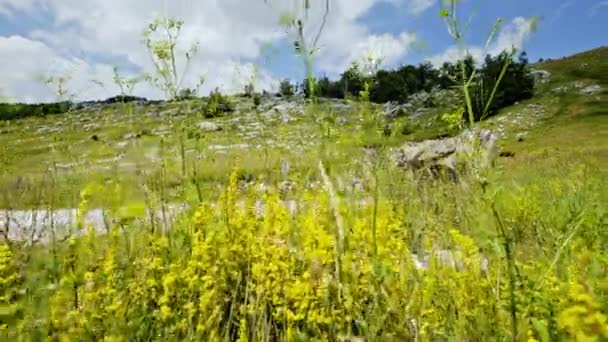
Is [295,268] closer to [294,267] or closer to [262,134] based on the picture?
[294,267]

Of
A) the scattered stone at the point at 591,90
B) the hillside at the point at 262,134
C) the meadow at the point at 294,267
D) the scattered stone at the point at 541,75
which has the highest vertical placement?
the scattered stone at the point at 541,75

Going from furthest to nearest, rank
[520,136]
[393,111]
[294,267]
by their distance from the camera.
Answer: [520,136] → [393,111] → [294,267]

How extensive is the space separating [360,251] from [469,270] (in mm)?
684

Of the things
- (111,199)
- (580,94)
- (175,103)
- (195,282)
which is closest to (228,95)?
(175,103)

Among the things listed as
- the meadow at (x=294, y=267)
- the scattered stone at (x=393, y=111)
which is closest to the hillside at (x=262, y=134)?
the meadow at (x=294, y=267)

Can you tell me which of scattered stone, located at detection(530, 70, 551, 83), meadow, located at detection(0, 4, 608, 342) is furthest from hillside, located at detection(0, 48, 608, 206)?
scattered stone, located at detection(530, 70, 551, 83)

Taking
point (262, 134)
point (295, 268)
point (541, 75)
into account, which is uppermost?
point (541, 75)

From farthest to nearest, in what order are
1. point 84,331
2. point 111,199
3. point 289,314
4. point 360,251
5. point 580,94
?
1. point 580,94
2. point 111,199
3. point 360,251
4. point 289,314
5. point 84,331

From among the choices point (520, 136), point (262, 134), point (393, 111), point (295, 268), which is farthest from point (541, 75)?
point (295, 268)

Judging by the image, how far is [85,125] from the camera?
230 feet

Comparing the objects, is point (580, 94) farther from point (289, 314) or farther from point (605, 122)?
point (289, 314)

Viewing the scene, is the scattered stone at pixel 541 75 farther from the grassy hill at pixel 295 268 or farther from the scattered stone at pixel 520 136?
the grassy hill at pixel 295 268

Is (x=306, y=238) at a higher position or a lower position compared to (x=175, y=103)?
lower

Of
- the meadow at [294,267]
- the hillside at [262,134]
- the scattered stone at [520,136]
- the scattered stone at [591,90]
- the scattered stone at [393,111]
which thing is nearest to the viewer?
the meadow at [294,267]
